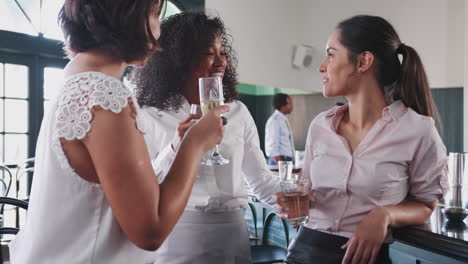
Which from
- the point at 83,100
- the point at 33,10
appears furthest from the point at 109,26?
the point at 33,10

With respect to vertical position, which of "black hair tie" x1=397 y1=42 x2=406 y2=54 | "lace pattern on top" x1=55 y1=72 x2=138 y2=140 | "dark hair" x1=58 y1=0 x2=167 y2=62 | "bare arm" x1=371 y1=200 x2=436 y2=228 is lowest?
"bare arm" x1=371 y1=200 x2=436 y2=228

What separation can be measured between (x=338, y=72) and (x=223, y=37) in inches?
23.7

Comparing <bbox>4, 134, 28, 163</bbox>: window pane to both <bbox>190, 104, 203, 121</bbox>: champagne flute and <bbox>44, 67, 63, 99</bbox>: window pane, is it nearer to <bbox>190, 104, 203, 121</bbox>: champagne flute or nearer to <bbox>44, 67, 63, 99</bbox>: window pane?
<bbox>44, 67, 63, 99</bbox>: window pane

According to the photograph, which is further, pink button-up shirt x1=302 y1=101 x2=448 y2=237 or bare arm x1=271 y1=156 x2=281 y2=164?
bare arm x1=271 y1=156 x2=281 y2=164

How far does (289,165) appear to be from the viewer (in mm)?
1647

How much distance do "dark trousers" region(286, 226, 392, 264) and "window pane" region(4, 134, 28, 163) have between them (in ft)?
13.7

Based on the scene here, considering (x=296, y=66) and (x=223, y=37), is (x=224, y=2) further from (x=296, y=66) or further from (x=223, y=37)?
(x=223, y=37)

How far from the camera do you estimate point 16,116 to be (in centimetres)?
471

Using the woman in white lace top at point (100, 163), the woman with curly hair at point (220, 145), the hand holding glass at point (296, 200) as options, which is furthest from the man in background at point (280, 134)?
the woman in white lace top at point (100, 163)

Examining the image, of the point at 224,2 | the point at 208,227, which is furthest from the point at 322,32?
the point at 208,227

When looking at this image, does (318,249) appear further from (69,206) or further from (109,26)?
(109,26)

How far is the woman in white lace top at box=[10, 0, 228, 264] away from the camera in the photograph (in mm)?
818

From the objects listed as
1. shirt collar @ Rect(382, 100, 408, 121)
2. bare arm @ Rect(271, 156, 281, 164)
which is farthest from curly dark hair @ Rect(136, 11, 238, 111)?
bare arm @ Rect(271, 156, 281, 164)

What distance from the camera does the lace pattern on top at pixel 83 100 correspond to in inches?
32.4
